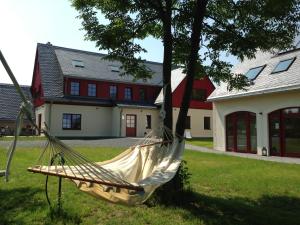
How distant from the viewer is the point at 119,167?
625 centimetres

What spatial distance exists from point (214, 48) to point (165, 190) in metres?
3.15

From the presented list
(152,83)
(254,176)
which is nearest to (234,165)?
(254,176)

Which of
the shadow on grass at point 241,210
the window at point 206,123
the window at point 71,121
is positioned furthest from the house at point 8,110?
the shadow on grass at point 241,210

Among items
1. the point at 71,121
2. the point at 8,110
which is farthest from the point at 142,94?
the point at 8,110

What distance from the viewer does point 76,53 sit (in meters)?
32.0

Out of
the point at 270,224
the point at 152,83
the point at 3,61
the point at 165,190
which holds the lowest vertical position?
the point at 270,224

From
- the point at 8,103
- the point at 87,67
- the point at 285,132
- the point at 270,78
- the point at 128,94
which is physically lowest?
the point at 285,132

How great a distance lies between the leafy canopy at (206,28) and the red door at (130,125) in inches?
849

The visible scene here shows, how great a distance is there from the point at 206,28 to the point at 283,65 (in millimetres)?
9838

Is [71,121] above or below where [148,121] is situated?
below

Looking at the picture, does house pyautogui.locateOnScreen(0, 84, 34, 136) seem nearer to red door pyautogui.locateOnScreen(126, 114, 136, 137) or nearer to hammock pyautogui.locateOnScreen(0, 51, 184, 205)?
red door pyautogui.locateOnScreen(126, 114, 136, 137)

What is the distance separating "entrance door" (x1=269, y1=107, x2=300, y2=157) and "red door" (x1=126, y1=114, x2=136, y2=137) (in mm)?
15214

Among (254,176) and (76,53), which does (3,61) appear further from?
(76,53)

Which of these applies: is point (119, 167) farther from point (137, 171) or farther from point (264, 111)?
point (264, 111)
